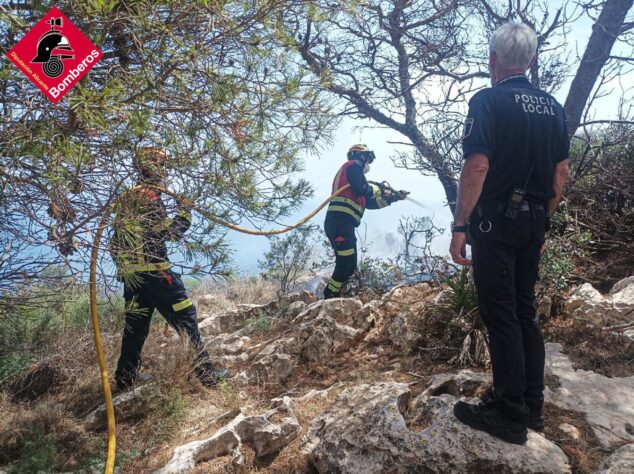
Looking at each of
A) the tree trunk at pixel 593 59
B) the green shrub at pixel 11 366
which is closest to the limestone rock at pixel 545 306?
the tree trunk at pixel 593 59

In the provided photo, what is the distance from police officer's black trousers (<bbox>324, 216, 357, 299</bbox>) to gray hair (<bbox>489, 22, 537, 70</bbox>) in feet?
12.8

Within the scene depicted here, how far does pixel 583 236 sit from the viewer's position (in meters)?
4.19

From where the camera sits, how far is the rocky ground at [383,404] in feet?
6.79

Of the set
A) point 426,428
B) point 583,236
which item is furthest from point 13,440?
point 583,236

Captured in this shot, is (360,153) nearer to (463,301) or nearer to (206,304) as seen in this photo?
(463,301)

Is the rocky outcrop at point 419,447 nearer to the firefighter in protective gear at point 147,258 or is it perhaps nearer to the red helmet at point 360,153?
the firefighter in protective gear at point 147,258

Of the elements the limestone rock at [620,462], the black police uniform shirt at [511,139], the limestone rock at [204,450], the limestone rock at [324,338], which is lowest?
the limestone rock at [204,450]

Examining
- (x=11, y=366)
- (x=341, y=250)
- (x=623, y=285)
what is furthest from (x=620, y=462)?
(x=11, y=366)

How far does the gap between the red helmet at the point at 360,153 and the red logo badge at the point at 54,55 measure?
4.61 meters

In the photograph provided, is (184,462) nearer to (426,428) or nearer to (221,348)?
(426,428)

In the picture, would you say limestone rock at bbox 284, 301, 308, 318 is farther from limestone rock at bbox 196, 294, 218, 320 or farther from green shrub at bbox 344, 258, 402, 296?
limestone rock at bbox 196, 294, 218, 320

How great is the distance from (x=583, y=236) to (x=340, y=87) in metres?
4.80

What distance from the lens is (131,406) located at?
3.38 meters

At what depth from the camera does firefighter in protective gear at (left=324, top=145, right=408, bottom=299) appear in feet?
19.2
